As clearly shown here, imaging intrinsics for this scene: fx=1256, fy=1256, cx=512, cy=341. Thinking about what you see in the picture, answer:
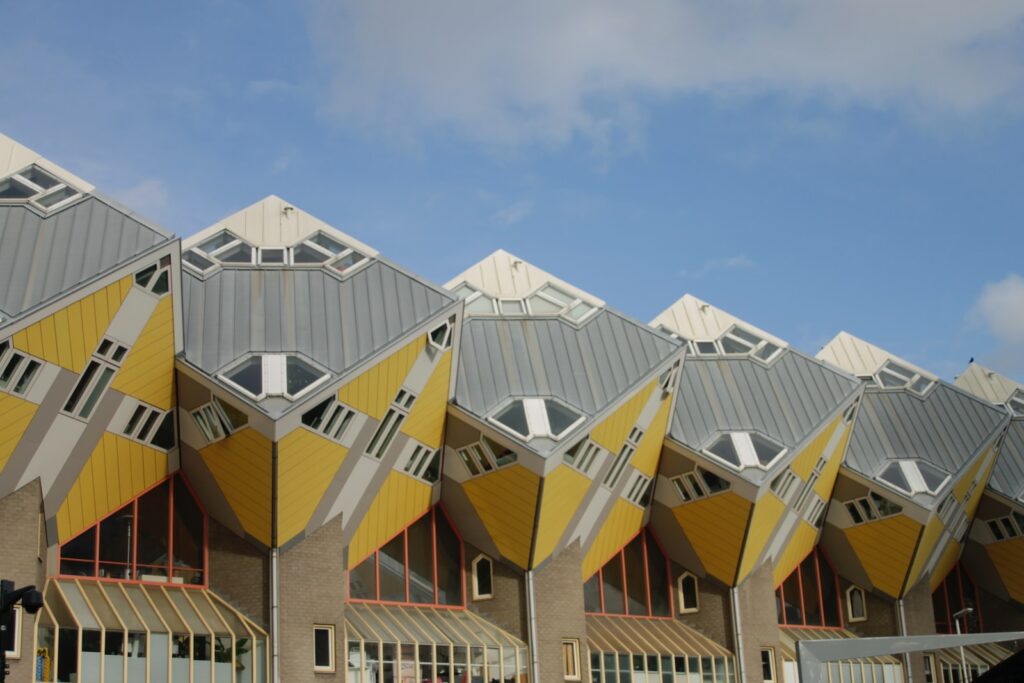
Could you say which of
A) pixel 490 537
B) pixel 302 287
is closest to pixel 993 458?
pixel 490 537

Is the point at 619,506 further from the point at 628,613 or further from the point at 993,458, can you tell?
the point at 993,458

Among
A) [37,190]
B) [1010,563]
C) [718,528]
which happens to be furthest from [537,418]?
[1010,563]

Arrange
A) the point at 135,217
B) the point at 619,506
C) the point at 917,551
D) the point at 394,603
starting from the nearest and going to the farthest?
1. the point at 135,217
2. the point at 394,603
3. the point at 619,506
4. the point at 917,551

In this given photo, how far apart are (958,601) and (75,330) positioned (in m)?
41.5

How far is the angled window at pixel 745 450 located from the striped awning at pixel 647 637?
6.54 meters

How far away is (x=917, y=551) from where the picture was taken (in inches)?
1848

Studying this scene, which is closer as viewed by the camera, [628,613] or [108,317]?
[108,317]

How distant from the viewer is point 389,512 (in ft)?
124

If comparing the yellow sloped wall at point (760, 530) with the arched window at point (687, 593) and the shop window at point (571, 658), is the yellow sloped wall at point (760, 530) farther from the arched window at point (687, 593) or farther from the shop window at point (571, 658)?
the shop window at point (571, 658)

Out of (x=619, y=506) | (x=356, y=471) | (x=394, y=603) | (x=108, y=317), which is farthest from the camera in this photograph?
(x=619, y=506)

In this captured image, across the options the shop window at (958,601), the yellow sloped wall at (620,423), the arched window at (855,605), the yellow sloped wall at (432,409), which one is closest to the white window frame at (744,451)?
the yellow sloped wall at (620,423)

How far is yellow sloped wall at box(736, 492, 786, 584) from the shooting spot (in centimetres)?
4256

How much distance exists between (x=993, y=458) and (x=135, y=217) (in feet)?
116

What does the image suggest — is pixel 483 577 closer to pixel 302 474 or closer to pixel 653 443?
pixel 653 443
